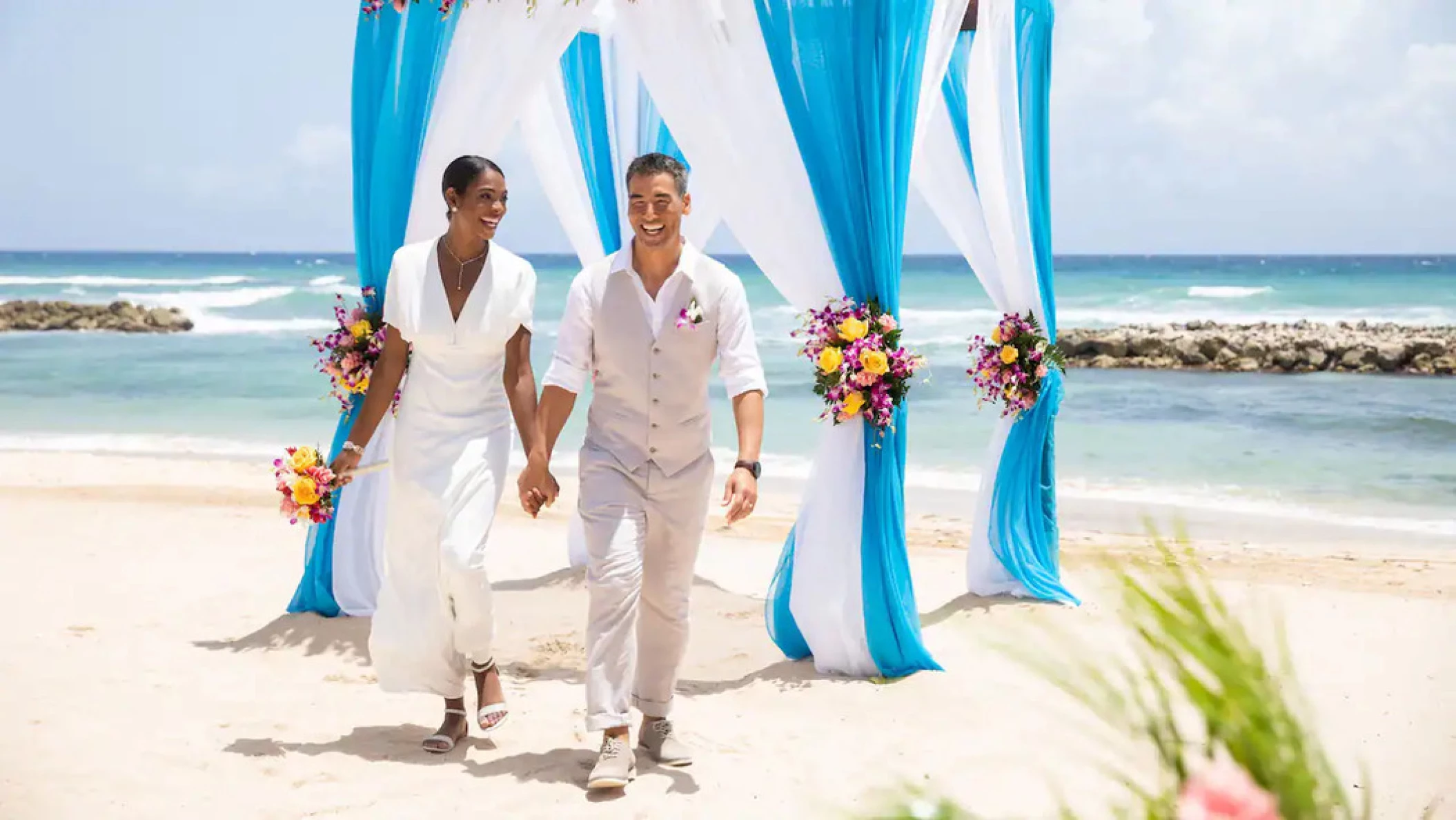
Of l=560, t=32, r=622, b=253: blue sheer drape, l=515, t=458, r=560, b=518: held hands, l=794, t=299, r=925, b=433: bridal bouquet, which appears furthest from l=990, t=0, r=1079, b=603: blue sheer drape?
l=515, t=458, r=560, b=518: held hands

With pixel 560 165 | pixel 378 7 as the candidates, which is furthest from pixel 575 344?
pixel 560 165

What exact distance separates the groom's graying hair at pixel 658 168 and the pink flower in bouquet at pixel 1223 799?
3232mm

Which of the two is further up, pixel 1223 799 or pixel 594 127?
pixel 594 127

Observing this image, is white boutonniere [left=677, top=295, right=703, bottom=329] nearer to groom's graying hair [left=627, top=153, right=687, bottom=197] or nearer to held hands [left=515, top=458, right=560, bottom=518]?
groom's graying hair [left=627, top=153, right=687, bottom=197]

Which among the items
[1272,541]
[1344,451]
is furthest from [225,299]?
[1272,541]

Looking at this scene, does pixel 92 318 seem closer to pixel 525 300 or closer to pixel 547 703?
pixel 547 703

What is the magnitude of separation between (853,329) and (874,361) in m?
0.15

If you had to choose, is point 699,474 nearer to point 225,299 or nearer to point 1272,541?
point 1272,541

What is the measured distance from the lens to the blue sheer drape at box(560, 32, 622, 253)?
24.5 ft

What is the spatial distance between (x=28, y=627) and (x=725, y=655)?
316cm

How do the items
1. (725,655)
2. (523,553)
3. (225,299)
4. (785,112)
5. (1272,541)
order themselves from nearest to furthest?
(785,112) < (725,655) < (523,553) < (1272,541) < (225,299)

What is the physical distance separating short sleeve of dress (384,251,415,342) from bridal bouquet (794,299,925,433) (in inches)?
57.8

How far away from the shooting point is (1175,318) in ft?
113

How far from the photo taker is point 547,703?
498 centimetres
